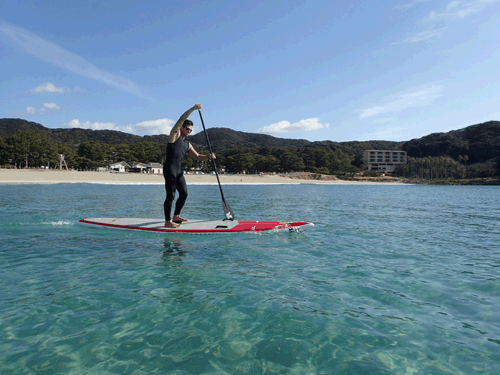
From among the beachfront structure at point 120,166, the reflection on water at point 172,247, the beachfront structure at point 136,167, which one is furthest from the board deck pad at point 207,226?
the beachfront structure at point 136,167

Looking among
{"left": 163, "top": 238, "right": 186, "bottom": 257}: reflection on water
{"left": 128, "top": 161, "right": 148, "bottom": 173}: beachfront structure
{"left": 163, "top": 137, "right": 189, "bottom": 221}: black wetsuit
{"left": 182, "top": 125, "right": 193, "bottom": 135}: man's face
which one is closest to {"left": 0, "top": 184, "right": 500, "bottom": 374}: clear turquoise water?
{"left": 163, "top": 238, "right": 186, "bottom": 257}: reflection on water

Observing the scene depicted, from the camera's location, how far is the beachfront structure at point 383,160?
7446 inches

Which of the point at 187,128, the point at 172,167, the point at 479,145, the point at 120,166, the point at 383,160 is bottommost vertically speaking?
the point at 172,167

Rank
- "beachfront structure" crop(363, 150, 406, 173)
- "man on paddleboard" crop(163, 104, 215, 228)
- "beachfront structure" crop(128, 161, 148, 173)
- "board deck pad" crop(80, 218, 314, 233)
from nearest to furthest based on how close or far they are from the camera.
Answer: "man on paddleboard" crop(163, 104, 215, 228) → "board deck pad" crop(80, 218, 314, 233) → "beachfront structure" crop(128, 161, 148, 173) → "beachfront structure" crop(363, 150, 406, 173)

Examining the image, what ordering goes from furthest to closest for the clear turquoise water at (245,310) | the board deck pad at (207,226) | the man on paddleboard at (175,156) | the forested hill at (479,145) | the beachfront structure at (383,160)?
the beachfront structure at (383,160), the forested hill at (479,145), the board deck pad at (207,226), the man on paddleboard at (175,156), the clear turquoise water at (245,310)

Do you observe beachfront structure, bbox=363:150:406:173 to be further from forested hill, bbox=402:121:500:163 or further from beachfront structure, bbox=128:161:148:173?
beachfront structure, bbox=128:161:148:173

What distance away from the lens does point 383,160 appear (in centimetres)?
19288

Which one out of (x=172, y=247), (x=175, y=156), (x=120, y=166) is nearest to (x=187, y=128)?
(x=175, y=156)

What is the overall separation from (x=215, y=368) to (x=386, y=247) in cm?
758

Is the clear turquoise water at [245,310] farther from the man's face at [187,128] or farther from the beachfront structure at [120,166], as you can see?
the beachfront structure at [120,166]

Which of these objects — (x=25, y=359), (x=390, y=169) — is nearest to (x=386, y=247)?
(x=25, y=359)

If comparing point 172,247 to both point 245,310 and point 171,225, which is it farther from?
point 245,310

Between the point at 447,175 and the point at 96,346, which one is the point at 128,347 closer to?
the point at 96,346

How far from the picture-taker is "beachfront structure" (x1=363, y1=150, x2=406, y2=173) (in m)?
189
